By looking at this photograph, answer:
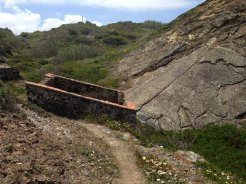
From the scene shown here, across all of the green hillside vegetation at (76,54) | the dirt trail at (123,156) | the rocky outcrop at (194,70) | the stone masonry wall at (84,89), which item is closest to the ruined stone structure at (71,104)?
the dirt trail at (123,156)

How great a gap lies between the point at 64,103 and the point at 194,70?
1145 centimetres

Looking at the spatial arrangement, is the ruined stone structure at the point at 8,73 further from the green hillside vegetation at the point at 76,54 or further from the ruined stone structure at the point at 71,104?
the green hillside vegetation at the point at 76,54

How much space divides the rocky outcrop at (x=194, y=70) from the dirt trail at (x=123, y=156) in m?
7.88

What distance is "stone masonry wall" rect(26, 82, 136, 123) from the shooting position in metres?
14.0

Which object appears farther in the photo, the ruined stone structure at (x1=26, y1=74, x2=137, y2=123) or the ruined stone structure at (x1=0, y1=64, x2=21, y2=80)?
the ruined stone structure at (x1=0, y1=64, x2=21, y2=80)

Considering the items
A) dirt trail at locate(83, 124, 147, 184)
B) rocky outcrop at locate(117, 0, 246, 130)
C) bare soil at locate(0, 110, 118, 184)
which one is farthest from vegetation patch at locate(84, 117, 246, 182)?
bare soil at locate(0, 110, 118, 184)

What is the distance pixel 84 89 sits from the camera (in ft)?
55.5

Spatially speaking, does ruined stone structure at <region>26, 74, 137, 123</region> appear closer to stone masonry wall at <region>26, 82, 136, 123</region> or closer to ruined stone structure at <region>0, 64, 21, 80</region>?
stone masonry wall at <region>26, 82, 136, 123</region>

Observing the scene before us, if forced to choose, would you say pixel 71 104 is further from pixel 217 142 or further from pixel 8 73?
pixel 217 142

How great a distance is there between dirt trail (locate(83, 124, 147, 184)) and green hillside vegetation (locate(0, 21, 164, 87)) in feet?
42.7

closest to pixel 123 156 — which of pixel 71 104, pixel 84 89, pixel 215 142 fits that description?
pixel 71 104

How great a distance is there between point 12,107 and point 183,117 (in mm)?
11292

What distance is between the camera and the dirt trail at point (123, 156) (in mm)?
9882

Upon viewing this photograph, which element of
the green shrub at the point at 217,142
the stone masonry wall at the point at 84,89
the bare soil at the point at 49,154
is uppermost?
the stone masonry wall at the point at 84,89
